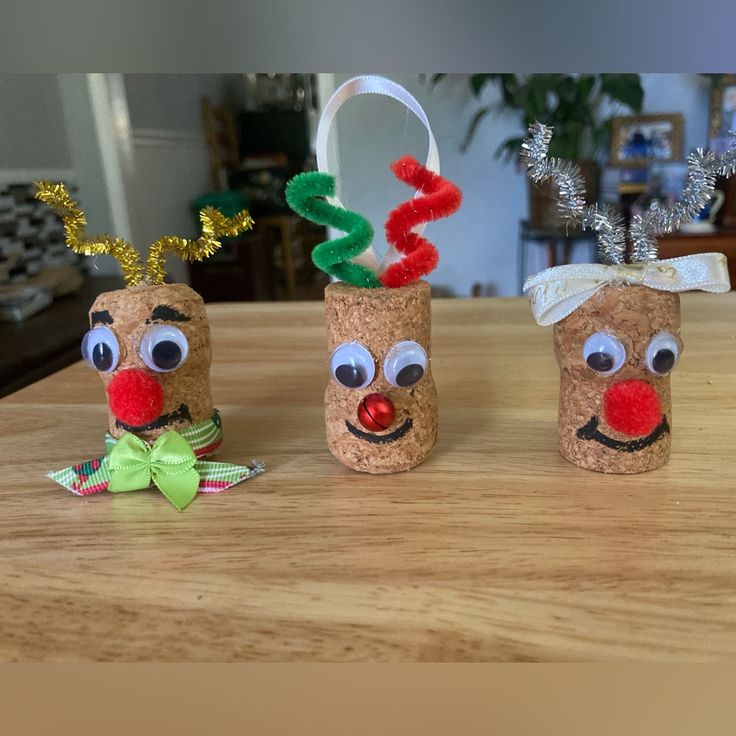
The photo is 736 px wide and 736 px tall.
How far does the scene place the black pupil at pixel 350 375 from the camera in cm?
55

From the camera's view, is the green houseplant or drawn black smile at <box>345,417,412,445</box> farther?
the green houseplant

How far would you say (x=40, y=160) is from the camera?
6.70 ft

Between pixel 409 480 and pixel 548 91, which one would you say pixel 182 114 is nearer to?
pixel 548 91

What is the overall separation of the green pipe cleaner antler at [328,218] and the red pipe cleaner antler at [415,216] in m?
0.03

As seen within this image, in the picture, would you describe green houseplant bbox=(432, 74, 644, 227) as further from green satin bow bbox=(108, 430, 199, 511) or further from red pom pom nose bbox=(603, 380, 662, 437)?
green satin bow bbox=(108, 430, 199, 511)

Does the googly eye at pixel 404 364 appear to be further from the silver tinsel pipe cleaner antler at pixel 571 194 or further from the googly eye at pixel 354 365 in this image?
the silver tinsel pipe cleaner antler at pixel 571 194

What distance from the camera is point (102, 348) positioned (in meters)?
0.56

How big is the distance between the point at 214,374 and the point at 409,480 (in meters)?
0.40

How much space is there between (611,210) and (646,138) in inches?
83.2

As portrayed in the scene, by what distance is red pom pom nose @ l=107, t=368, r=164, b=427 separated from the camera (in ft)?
1.85

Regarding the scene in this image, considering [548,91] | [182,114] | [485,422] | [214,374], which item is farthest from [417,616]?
[182,114]

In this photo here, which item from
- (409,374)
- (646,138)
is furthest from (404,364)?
(646,138)

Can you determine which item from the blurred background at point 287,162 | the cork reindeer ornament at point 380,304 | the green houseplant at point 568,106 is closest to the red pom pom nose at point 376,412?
the cork reindeer ornament at point 380,304

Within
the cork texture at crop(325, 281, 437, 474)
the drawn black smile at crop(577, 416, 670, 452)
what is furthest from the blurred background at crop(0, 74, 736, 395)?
the drawn black smile at crop(577, 416, 670, 452)
